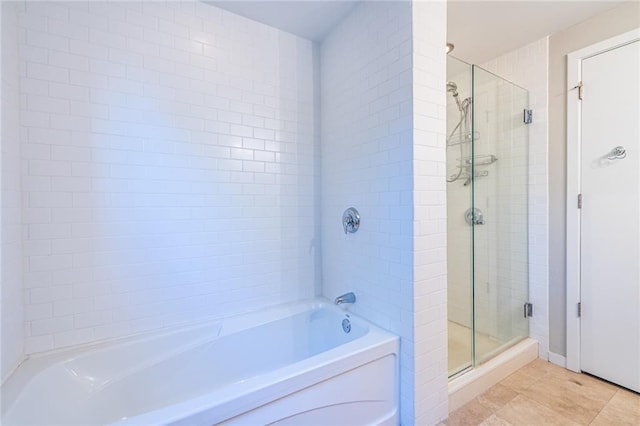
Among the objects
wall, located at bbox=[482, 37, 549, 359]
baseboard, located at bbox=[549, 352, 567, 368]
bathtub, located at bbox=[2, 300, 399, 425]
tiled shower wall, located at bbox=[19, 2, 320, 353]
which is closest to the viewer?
bathtub, located at bbox=[2, 300, 399, 425]

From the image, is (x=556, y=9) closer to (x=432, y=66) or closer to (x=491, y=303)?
(x=432, y=66)

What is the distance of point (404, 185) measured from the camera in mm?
1423

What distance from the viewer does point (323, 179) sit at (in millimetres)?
2092

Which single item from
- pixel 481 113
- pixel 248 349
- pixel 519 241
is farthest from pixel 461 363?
pixel 481 113

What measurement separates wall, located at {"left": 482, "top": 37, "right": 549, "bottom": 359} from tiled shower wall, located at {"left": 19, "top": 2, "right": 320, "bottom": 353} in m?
1.70

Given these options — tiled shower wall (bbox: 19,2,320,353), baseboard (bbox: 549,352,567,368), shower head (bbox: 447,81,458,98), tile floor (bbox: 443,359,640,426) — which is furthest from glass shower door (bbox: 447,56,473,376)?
tiled shower wall (bbox: 19,2,320,353)

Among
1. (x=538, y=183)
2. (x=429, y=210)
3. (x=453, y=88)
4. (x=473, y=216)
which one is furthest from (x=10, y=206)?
(x=538, y=183)

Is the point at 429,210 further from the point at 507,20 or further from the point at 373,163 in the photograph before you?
the point at 507,20

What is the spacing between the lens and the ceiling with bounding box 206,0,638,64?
172 cm

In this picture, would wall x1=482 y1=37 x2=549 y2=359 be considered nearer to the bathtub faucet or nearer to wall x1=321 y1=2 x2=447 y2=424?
wall x1=321 y1=2 x2=447 y2=424

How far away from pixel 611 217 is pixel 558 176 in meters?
0.41

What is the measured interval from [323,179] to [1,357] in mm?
1834

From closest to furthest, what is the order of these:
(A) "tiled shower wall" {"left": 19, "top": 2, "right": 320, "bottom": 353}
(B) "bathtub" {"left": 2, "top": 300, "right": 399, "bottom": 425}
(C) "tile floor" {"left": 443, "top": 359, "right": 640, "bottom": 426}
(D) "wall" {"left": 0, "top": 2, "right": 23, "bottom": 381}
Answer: (B) "bathtub" {"left": 2, "top": 300, "right": 399, "bottom": 425}, (D) "wall" {"left": 0, "top": 2, "right": 23, "bottom": 381}, (A) "tiled shower wall" {"left": 19, "top": 2, "right": 320, "bottom": 353}, (C) "tile floor" {"left": 443, "top": 359, "right": 640, "bottom": 426}

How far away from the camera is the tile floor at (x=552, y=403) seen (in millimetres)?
1513
